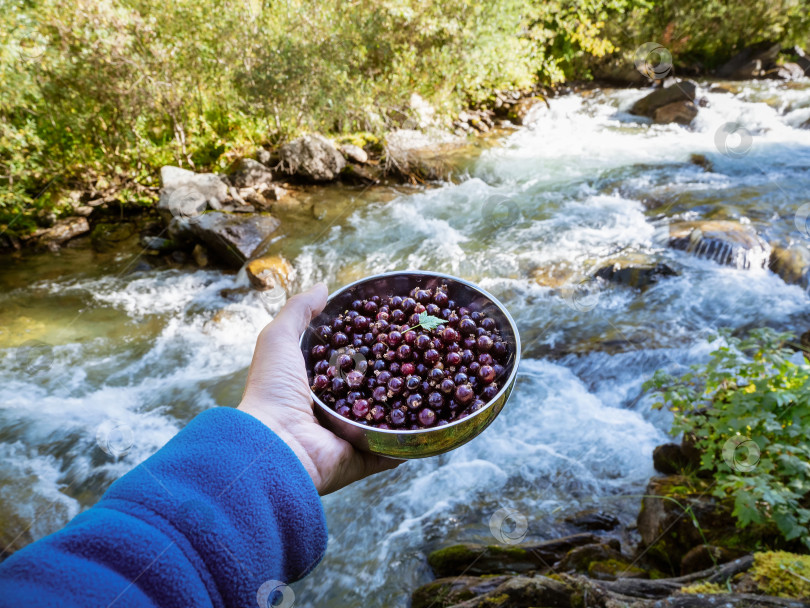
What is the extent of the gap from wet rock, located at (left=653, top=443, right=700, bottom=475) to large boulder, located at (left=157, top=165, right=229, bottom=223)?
6.45 metres

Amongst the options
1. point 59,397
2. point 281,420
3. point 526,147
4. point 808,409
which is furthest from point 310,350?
point 526,147

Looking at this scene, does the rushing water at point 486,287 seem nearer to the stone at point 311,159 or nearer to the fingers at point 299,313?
the stone at point 311,159

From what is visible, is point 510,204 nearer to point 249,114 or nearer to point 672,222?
point 672,222

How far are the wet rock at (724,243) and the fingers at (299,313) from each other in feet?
18.4

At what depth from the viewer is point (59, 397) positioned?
4664mm

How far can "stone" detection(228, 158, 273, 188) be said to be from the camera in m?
7.87

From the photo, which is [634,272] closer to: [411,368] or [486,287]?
[486,287]

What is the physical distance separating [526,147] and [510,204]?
287 centimetres

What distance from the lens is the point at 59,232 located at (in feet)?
23.3

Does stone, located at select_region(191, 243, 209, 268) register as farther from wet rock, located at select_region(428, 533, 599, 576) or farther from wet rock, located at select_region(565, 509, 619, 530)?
wet rock, located at select_region(565, 509, 619, 530)

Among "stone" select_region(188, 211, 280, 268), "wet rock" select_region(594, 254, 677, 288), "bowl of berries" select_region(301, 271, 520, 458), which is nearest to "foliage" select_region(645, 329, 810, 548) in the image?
"bowl of berries" select_region(301, 271, 520, 458)

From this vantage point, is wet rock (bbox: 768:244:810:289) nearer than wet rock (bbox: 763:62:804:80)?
Yes

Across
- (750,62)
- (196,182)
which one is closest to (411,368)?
(196,182)

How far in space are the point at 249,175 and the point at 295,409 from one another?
22.6 ft
